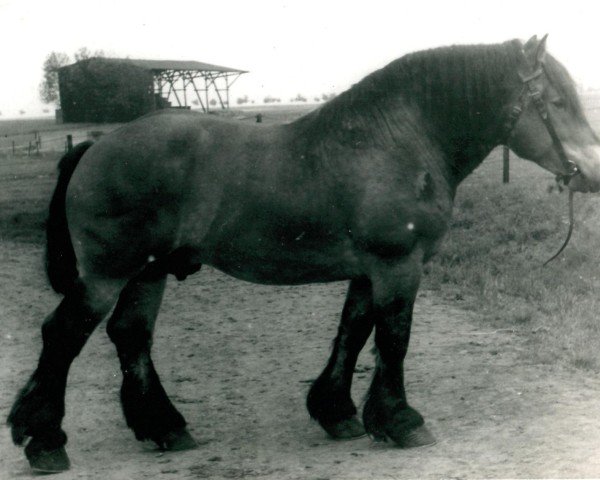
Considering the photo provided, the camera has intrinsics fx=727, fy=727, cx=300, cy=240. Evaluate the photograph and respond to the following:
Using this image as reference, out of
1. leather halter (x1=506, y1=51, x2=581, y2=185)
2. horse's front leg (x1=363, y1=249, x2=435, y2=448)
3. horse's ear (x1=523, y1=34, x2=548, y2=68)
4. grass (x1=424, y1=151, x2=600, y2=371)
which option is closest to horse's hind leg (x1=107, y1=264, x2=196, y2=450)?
horse's front leg (x1=363, y1=249, x2=435, y2=448)

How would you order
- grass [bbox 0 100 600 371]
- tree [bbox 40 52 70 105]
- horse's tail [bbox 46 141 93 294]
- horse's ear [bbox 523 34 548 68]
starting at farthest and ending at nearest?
tree [bbox 40 52 70 105] → grass [bbox 0 100 600 371] → horse's tail [bbox 46 141 93 294] → horse's ear [bbox 523 34 548 68]

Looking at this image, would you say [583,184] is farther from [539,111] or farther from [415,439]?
[415,439]

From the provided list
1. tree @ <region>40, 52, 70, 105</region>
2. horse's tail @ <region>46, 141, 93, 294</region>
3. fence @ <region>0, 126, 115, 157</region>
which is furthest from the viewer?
fence @ <region>0, 126, 115, 157</region>

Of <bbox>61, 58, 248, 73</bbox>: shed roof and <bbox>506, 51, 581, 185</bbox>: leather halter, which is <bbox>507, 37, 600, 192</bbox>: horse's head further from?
<bbox>61, 58, 248, 73</bbox>: shed roof

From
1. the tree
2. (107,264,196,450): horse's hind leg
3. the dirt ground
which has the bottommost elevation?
the dirt ground

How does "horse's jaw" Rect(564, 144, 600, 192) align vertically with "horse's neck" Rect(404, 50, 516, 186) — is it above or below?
below

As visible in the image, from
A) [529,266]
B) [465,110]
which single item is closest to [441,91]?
[465,110]
